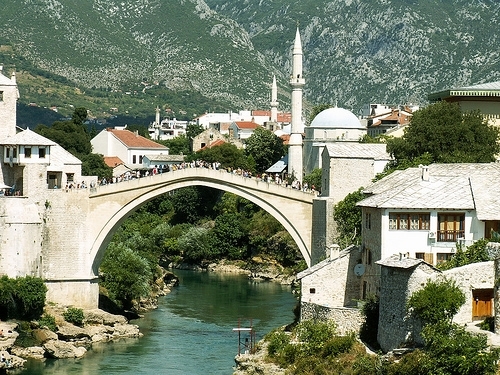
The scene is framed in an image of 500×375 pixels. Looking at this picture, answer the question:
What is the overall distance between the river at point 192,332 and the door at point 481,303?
43.6 feet

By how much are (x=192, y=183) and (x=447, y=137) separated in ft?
43.0

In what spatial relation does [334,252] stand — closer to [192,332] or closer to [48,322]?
[192,332]

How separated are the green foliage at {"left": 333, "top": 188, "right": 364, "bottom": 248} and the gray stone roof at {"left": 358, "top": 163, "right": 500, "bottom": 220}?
5.25m

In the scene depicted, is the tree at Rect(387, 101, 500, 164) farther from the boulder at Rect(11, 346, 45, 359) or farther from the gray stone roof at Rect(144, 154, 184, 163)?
the gray stone roof at Rect(144, 154, 184, 163)

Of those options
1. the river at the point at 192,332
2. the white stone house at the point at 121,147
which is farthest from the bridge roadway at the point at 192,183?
the white stone house at the point at 121,147

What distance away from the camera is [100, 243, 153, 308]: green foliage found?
212 feet

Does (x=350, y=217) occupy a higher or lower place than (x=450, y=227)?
higher

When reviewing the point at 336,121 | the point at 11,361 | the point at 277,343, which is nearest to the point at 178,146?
the point at 336,121

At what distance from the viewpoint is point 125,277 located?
6456 centimetres

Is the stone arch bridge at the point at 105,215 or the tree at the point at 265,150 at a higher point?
the tree at the point at 265,150

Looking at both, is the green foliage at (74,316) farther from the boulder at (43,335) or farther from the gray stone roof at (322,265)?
the gray stone roof at (322,265)

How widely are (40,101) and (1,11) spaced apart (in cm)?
1304

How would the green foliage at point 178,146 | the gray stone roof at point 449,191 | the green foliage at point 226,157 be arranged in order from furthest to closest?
1. the green foliage at point 178,146
2. the green foliage at point 226,157
3. the gray stone roof at point 449,191

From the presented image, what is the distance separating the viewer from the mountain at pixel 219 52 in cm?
16025
